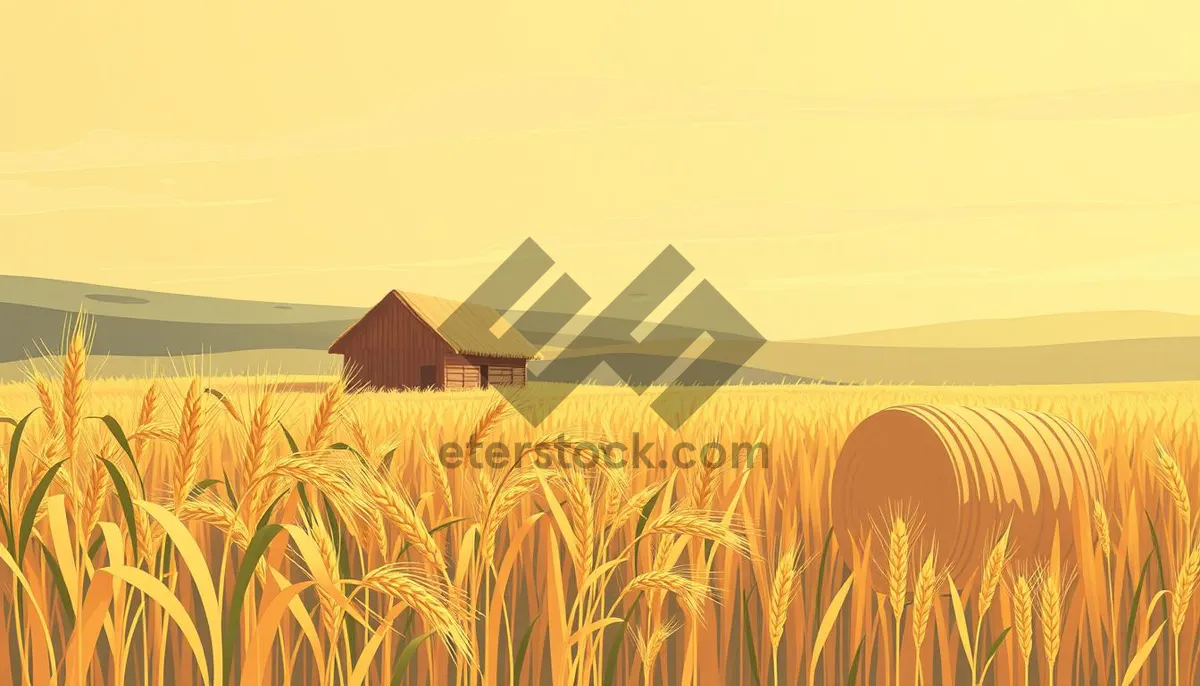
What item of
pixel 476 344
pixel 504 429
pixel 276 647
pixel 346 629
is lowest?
pixel 276 647

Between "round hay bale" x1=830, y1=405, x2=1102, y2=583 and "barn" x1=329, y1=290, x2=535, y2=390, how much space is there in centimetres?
2401

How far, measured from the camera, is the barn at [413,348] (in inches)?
1151

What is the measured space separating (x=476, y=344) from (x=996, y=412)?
85.9 feet

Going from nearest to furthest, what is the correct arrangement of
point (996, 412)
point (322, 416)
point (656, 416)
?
point (322, 416) < point (996, 412) < point (656, 416)

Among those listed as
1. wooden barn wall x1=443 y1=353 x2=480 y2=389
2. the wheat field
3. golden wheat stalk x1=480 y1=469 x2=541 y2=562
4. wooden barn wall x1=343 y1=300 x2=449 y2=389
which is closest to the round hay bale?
the wheat field

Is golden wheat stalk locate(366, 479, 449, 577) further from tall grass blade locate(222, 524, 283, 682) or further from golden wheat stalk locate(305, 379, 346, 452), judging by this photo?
golden wheat stalk locate(305, 379, 346, 452)

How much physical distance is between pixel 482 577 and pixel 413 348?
87.7ft

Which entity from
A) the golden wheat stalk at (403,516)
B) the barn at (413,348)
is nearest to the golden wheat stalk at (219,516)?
the golden wheat stalk at (403,516)

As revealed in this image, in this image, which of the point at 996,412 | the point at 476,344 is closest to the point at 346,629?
the point at 996,412

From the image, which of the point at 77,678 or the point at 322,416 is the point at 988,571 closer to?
the point at 322,416

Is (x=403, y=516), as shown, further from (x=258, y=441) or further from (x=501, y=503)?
(x=501, y=503)

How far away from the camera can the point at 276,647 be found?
3988 mm

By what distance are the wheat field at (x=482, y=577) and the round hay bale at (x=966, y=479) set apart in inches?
5.8

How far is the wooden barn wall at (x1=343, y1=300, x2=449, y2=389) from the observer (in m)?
29.6
